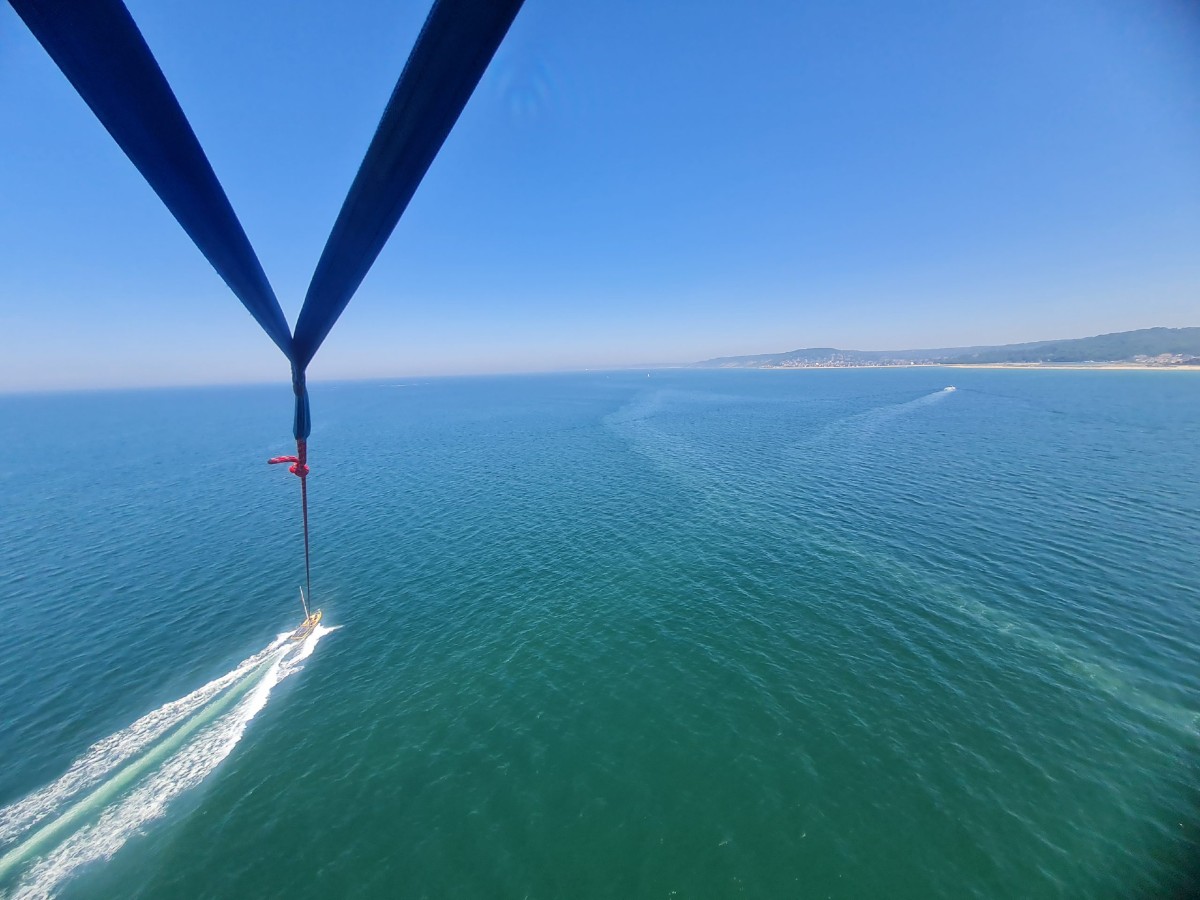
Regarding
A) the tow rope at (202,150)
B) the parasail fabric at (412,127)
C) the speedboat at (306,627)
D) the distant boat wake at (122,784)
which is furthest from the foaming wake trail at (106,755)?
the parasail fabric at (412,127)

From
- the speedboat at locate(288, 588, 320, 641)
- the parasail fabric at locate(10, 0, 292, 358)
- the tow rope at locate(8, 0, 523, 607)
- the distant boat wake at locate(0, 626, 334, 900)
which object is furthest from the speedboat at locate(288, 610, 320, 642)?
the parasail fabric at locate(10, 0, 292, 358)

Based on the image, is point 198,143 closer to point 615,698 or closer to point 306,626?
point 615,698

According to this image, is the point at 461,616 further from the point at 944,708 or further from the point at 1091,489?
the point at 1091,489

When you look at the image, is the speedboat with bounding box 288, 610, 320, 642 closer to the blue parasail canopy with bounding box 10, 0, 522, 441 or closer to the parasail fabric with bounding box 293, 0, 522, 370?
the blue parasail canopy with bounding box 10, 0, 522, 441

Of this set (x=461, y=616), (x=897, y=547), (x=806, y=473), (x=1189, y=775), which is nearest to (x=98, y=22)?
(x=461, y=616)

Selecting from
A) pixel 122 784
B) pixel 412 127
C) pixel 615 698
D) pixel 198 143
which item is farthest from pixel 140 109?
pixel 122 784

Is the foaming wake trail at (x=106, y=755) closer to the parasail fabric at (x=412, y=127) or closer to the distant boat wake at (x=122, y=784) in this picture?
the distant boat wake at (x=122, y=784)
